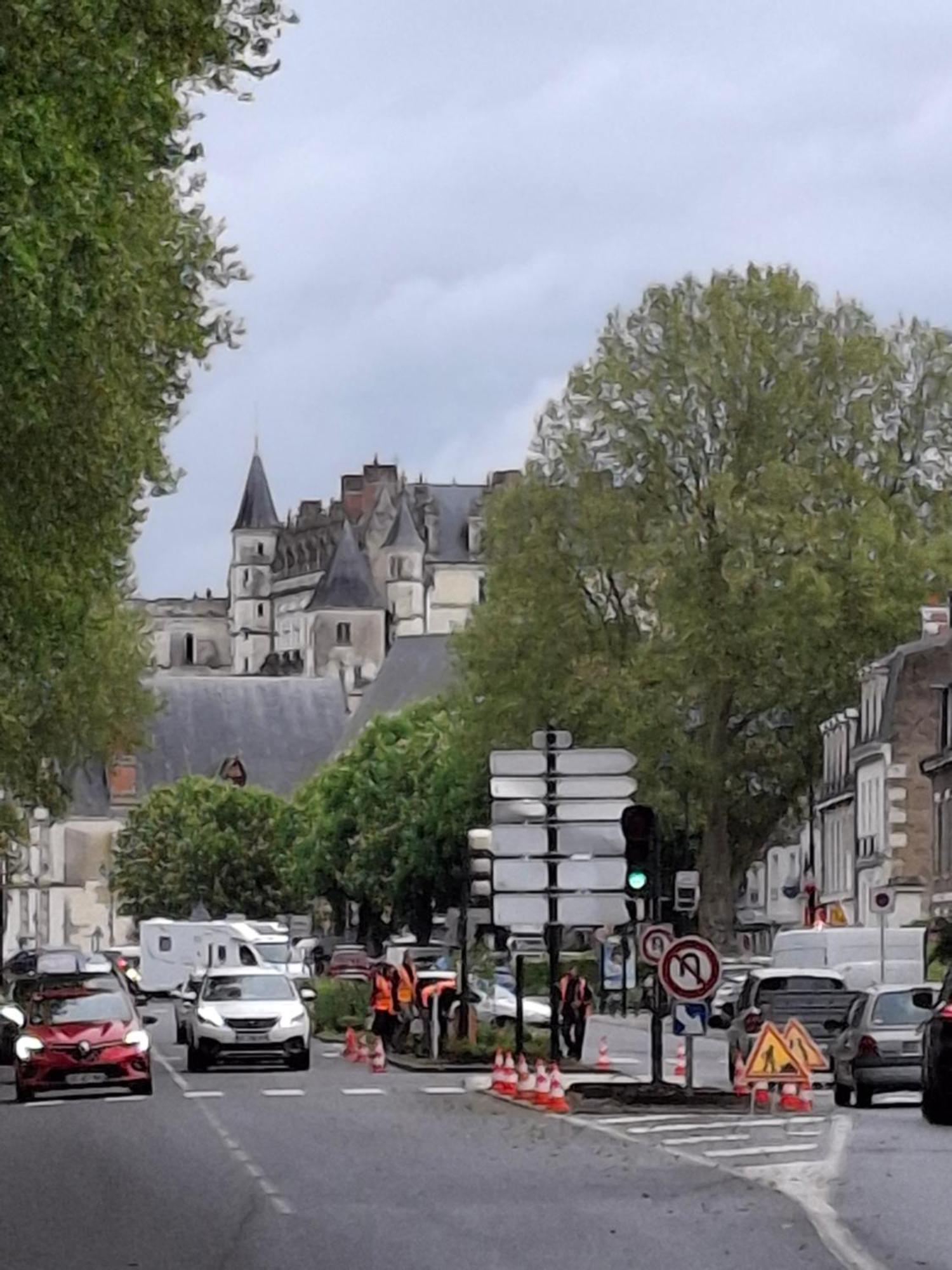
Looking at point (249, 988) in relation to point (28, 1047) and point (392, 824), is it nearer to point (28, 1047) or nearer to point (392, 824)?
point (28, 1047)

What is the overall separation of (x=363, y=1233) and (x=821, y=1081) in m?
28.0

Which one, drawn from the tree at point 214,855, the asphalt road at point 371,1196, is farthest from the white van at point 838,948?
the tree at point 214,855

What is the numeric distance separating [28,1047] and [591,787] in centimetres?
793

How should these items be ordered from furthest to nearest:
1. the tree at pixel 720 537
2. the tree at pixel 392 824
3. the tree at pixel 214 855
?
the tree at pixel 214 855 < the tree at pixel 392 824 < the tree at pixel 720 537

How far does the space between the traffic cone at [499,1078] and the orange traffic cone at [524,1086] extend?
0.20 metres

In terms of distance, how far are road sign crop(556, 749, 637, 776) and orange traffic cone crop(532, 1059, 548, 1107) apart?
3902 millimetres

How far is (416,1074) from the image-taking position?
48.5 m

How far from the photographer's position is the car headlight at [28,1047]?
4081 cm

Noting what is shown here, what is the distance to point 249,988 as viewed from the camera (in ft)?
164

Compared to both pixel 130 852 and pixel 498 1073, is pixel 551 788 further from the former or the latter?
pixel 130 852

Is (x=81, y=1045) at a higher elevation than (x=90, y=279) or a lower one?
lower

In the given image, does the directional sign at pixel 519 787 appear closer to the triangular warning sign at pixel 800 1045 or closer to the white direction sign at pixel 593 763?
the white direction sign at pixel 593 763

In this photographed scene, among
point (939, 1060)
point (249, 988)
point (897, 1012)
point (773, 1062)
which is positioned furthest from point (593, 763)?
point (249, 988)

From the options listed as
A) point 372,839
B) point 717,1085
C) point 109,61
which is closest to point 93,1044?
point 717,1085
